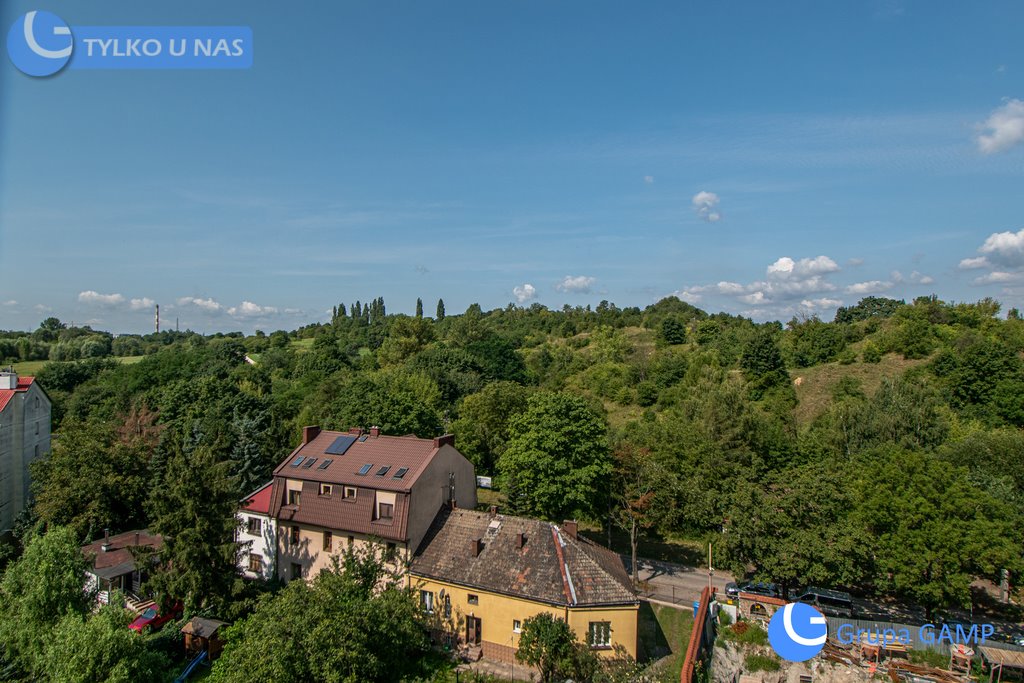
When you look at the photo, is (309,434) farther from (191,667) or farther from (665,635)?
(665,635)

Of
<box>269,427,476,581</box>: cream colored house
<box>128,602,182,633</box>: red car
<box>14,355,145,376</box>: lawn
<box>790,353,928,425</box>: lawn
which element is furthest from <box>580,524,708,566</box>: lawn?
<box>14,355,145,376</box>: lawn

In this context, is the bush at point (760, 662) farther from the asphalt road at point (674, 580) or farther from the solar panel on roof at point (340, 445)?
the solar panel on roof at point (340, 445)

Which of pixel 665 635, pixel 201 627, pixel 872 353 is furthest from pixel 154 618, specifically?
pixel 872 353

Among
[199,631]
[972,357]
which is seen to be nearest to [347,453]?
[199,631]

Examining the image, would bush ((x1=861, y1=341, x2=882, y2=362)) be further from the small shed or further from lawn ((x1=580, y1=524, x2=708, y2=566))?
the small shed

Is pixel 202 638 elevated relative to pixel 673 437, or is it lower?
lower

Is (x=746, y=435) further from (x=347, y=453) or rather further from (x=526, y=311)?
(x=526, y=311)
